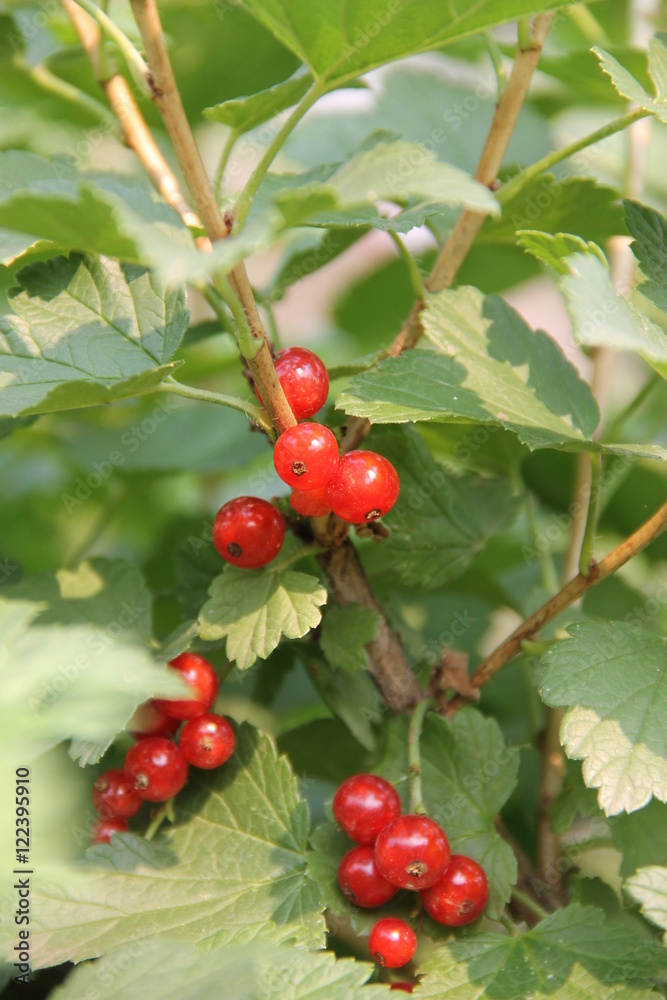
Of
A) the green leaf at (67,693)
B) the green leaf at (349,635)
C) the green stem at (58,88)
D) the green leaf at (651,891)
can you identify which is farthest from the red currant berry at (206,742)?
the green stem at (58,88)

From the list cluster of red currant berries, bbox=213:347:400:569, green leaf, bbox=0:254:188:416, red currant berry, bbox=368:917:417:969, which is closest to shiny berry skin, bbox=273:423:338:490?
cluster of red currant berries, bbox=213:347:400:569

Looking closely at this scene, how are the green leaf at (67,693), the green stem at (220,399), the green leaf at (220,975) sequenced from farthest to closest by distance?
1. the green stem at (220,399)
2. the green leaf at (220,975)
3. the green leaf at (67,693)

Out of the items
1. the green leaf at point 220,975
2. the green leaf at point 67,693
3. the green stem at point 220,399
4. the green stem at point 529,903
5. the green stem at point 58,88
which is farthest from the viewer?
the green stem at point 58,88

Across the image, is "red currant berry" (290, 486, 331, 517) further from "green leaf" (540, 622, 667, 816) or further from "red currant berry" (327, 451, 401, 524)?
"green leaf" (540, 622, 667, 816)

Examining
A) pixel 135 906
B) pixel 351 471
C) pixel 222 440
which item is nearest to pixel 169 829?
pixel 135 906

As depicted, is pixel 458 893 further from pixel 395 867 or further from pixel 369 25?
pixel 369 25

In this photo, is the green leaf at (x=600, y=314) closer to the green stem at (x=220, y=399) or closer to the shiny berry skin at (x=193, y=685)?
the green stem at (x=220, y=399)
